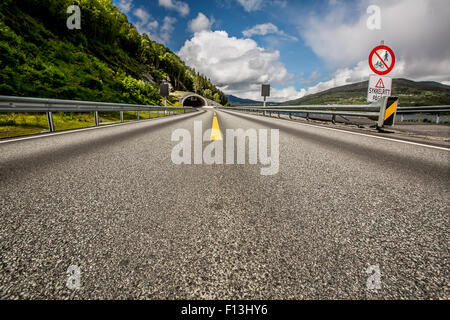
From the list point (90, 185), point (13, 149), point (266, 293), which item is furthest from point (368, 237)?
point (13, 149)

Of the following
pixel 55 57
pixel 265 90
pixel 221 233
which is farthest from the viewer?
pixel 265 90

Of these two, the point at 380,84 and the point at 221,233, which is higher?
the point at 380,84

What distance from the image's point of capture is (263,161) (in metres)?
3.38

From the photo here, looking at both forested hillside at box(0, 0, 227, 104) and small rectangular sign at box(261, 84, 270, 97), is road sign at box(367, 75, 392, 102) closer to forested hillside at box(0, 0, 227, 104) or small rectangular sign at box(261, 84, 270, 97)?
forested hillside at box(0, 0, 227, 104)

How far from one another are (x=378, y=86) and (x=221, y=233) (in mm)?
10947

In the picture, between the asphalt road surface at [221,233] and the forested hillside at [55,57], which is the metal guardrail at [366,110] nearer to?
the asphalt road surface at [221,233]

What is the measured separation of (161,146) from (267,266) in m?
3.86

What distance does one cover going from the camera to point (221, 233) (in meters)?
1.38

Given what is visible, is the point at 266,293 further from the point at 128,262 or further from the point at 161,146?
the point at 161,146

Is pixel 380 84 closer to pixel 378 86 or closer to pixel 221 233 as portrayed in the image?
pixel 378 86

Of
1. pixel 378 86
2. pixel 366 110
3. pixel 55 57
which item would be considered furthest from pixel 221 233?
pixel 55 57

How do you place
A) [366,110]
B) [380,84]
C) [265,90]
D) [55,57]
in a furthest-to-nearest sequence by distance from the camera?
[265,90] < [55,57] < [380,84] < [366,110]

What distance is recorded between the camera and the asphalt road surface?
96cm

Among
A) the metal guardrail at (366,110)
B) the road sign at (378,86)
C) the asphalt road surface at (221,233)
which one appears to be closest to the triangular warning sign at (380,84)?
the road sign at (378,86)
